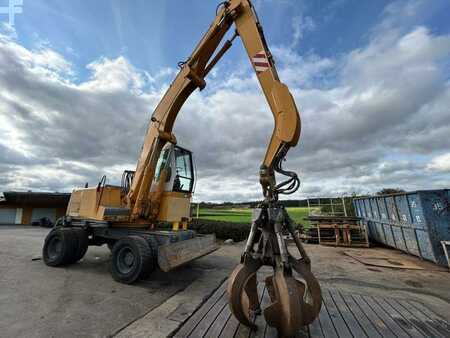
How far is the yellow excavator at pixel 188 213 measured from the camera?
217 cm

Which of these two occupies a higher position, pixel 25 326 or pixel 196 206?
pixel 196 206

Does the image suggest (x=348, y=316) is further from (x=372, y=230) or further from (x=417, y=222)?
(x=372, y=230)

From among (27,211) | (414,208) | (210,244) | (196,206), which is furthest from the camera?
(27,211)

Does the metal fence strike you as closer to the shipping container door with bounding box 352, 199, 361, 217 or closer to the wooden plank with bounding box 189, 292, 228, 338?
the shipping container door with bounding box 352, 199, 361, 217

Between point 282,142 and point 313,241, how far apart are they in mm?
9004

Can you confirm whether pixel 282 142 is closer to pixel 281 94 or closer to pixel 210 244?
pixel 281 94

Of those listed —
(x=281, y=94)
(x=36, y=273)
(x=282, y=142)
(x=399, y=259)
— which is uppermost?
(x=281, y=94)

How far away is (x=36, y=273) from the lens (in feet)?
15.3

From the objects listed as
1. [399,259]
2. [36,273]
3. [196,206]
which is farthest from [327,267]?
[196,206]

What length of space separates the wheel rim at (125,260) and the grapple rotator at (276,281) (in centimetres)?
268

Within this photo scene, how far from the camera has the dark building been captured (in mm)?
16938

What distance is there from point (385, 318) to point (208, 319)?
2106 millimetres

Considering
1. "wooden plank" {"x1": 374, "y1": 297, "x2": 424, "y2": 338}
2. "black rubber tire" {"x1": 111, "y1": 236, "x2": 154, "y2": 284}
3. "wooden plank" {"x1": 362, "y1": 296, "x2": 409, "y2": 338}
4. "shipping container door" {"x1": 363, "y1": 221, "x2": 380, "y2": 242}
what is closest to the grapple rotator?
"wooden plank" {"x1": 362, "y1": 296, "x2": 409, "y2": 338}

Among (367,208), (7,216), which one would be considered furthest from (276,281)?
(7,216)
